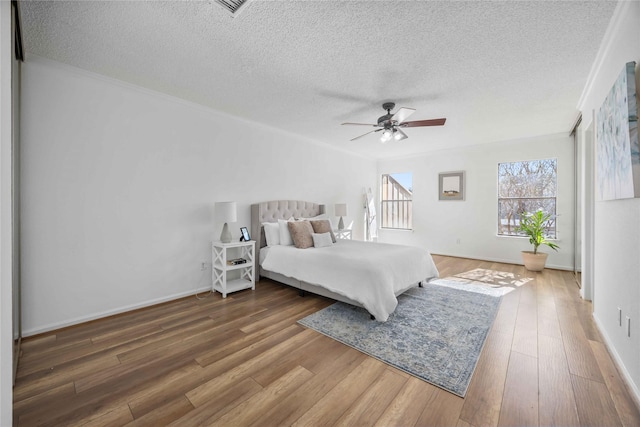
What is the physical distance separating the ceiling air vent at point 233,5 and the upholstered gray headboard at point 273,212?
2666mm

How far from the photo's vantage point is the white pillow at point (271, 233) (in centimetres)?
413

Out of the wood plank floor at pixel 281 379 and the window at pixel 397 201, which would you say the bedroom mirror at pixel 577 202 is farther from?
the window at pixel 397 201

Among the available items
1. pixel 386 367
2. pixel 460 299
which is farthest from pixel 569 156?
pixel 386 367

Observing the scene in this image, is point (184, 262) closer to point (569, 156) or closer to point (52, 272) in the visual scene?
point (52, 272)

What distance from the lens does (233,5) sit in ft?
6.04

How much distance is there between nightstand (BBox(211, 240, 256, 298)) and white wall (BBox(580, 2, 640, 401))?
3653 millimetres

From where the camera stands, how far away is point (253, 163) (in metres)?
4.27

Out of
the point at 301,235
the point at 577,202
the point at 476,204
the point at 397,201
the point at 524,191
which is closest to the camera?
the point at 301,235

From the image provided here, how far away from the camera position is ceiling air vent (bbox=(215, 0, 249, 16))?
1799 mm

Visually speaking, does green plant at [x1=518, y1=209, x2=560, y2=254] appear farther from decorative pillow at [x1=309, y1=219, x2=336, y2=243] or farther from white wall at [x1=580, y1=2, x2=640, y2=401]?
decorative pillow at [x1=309, y1=219, x2=336, y2=243]

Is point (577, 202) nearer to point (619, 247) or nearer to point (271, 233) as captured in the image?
point (619, 247)

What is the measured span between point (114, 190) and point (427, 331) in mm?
3601

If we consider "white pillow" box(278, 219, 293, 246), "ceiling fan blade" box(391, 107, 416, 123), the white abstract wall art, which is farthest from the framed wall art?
"white pillow" box(278, 219, 293, 246)

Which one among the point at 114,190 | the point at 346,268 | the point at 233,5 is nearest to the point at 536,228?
the point at 346,268
